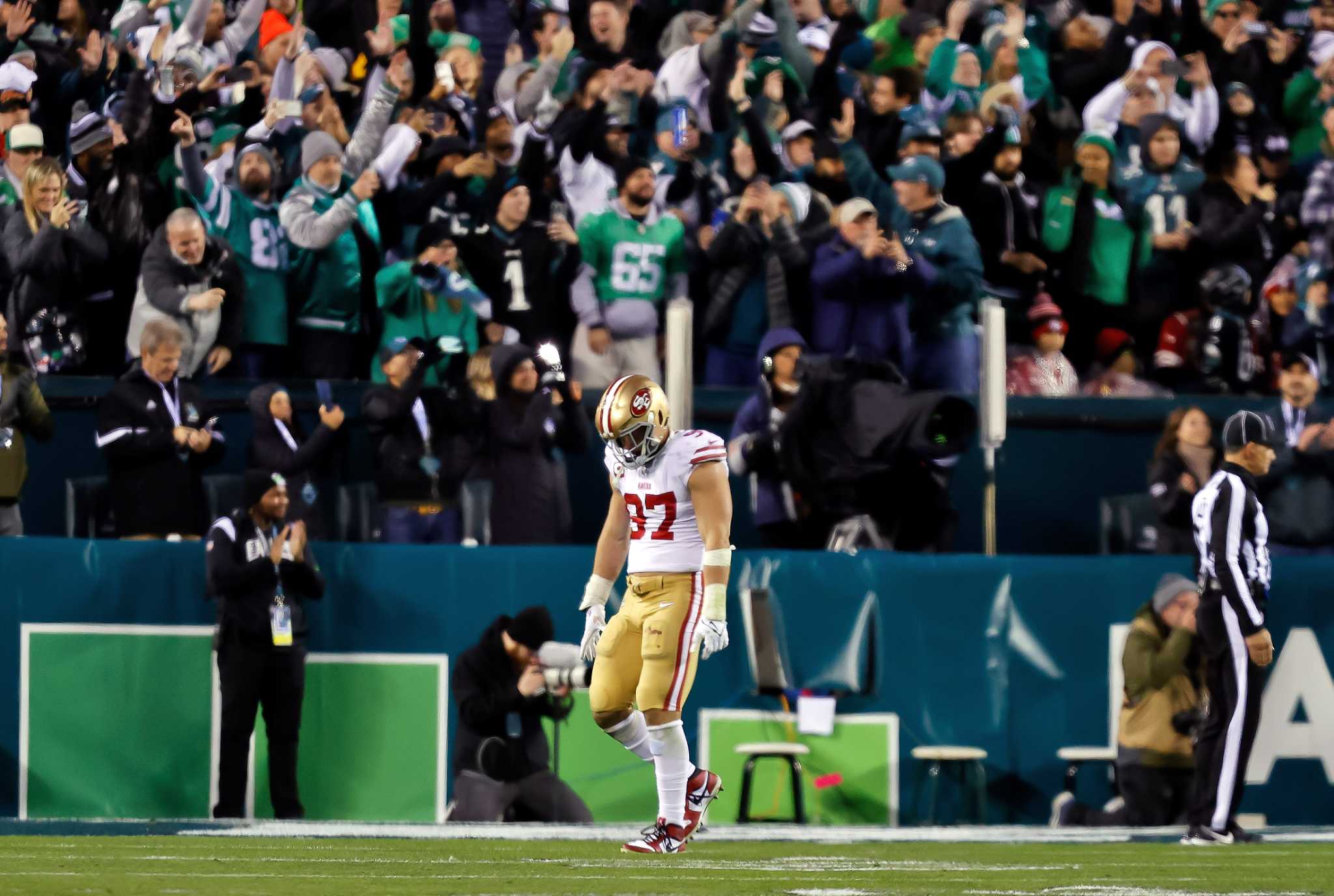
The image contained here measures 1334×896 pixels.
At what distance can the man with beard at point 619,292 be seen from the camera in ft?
43.9

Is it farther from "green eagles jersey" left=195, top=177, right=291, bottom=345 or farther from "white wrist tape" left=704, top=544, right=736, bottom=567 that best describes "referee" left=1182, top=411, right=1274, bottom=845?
"green eagles jersey" left=195, top=177, right=291, bottom=345

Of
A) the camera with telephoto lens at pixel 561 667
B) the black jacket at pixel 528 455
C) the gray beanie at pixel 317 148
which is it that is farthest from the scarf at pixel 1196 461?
the gray beanie at pixel 317 148

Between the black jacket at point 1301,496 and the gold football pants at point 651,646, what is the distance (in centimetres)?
514

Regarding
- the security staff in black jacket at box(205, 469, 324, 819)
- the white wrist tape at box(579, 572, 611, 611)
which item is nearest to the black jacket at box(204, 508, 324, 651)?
the security staff in black jacket at box(205, 469, 324, 819)

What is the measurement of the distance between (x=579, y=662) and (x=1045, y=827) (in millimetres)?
2648

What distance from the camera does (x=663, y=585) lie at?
923 cm

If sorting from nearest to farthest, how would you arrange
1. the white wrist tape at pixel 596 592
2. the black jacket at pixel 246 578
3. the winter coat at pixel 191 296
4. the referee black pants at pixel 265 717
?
the white wrist tape at pixel 596 592
the black jacket at pixel 246 578
the referee black pants at pixel 265 717
the winter coat at pixel 191 296

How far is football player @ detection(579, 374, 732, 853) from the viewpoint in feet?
29.7

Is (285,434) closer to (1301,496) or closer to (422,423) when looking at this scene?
(422,423)

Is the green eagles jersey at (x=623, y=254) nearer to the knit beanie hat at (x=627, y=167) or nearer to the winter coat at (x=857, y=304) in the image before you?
the knit beanie hat at (x=627, y=167)

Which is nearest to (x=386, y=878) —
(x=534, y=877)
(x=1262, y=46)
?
(x=534, y=877)

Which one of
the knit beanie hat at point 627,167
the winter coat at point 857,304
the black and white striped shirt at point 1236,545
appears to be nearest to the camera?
the black and white striped shirt at point 1236,545

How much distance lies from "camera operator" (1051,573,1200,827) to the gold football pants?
3837 mm

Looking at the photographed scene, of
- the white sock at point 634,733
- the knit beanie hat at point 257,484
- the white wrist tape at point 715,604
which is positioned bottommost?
the white sock at point 634,733
